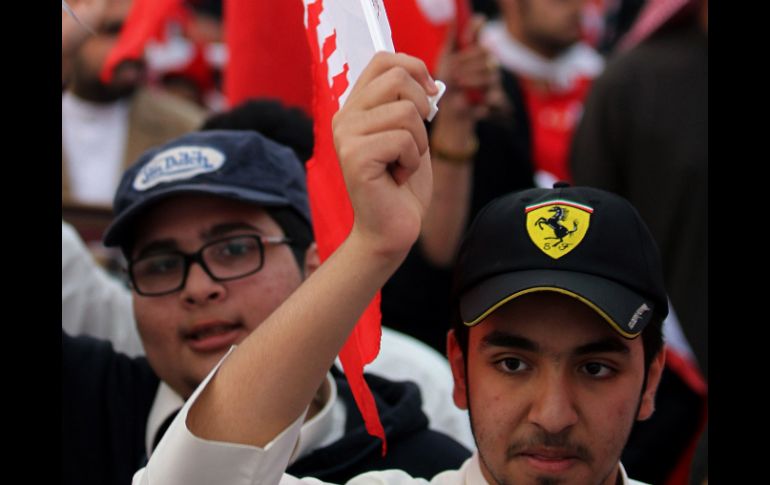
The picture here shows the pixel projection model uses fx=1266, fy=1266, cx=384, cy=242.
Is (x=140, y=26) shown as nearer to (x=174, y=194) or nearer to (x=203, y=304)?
(x=174, y=194)

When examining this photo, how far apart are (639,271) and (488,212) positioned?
0.94ft

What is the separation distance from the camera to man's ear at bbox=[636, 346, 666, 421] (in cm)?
213

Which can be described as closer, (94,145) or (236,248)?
(236,248)

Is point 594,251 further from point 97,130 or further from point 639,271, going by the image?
point 97,130

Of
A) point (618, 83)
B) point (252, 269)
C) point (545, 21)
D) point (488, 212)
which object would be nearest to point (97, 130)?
point (545, 21)

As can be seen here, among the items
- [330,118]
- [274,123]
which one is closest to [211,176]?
[274,123]

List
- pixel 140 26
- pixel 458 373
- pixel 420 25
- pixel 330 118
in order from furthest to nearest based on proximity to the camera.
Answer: pixel 140 26, pixel 420 25, pixel 458 373, pixel 330 118

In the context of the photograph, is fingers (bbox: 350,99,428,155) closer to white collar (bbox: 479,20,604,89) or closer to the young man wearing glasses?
the young man wearing glasses

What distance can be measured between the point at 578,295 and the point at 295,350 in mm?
514

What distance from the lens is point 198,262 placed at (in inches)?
106

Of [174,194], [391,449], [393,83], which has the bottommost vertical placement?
[391,449]

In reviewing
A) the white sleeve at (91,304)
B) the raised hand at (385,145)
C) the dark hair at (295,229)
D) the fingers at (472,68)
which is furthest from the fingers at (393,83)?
the fingers at (472,68)

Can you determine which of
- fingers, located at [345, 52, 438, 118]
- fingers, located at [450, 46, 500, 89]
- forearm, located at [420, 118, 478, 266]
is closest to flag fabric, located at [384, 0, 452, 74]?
fingers, located at [450, 46, 500, 89]

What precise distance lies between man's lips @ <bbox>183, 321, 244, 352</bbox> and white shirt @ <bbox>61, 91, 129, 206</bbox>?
245 cm
